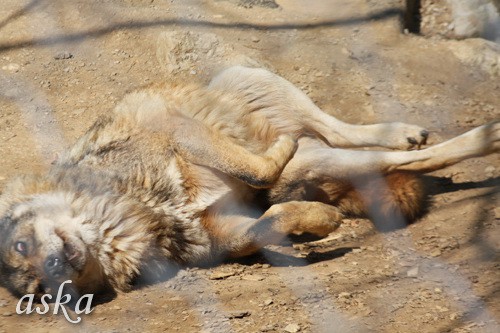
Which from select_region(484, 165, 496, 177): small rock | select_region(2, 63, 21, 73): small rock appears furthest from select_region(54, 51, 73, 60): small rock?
select_region(484, 165, 496, 177): small rock

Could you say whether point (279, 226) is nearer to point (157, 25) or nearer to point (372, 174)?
point (372, 174)

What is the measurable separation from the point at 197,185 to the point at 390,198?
1.08 meters

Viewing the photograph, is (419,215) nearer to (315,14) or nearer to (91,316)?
(91,316)

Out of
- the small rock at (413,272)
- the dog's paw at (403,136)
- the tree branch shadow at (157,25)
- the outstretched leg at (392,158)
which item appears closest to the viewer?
the small rock at (413,272)

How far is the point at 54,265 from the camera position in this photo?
11.3ft

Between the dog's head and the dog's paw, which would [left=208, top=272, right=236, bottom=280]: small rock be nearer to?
the dog's head

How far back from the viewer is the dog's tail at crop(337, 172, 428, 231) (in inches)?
162

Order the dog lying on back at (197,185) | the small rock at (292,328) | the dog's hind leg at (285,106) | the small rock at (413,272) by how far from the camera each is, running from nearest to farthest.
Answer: the small rock at (292,328) → the small rock at (413,272) → the dog lying on back at (197,185) → the dog's hind leg at (285,106)

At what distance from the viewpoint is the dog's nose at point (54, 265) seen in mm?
3455

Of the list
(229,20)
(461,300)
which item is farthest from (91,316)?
(229,20)

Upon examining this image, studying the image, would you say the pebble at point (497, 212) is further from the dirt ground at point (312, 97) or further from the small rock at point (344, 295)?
the small rock at point (344, 295)

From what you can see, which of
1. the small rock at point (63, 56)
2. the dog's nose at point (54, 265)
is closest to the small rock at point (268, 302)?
the dog's nose at point (54, 265)

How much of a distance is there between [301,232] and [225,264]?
449 mm

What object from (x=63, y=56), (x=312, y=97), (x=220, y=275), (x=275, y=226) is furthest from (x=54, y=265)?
(x=63, y=56)
